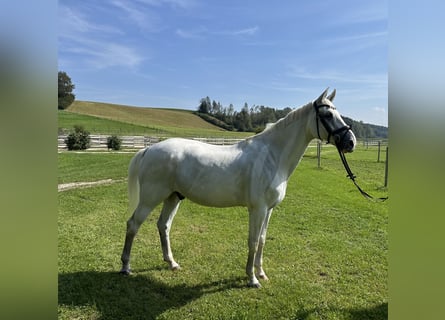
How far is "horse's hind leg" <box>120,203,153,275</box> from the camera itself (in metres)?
3.78

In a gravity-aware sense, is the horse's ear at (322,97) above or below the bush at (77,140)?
above

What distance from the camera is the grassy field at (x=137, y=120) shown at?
39594 millimetres

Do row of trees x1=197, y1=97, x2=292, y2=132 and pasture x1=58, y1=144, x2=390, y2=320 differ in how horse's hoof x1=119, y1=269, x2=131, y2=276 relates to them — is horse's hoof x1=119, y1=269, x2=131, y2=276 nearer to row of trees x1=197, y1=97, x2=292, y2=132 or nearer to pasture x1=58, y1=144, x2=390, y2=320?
pasture x1=58, y1=144, x2=390, y2=320

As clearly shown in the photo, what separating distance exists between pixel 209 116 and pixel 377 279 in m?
60.6

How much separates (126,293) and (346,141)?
→ 3.09 m

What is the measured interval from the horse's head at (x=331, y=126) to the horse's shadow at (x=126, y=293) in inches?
82.8

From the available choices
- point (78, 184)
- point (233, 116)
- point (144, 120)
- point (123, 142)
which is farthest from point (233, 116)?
point (78, 184)

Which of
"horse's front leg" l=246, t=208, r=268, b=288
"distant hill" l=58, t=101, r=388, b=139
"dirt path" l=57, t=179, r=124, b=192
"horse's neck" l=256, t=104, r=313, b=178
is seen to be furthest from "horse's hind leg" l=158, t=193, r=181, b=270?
"distant hill" l=58, t=101, r=388, b=139

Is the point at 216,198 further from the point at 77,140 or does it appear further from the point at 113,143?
the point at 113,143

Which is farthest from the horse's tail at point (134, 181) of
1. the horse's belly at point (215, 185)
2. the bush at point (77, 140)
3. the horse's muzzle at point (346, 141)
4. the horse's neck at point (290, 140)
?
the bush at point (77, 140)

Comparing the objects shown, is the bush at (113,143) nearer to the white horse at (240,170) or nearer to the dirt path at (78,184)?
the dirt path at (78,184)

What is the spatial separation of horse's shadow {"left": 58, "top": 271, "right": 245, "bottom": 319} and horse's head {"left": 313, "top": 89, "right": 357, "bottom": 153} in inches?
82.8
